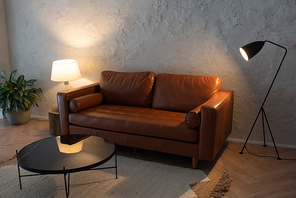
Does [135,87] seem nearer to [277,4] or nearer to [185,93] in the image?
[185,93]

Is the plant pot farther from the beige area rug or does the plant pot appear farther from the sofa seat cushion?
the beige area rug

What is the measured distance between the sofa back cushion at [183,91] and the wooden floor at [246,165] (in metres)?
0.60

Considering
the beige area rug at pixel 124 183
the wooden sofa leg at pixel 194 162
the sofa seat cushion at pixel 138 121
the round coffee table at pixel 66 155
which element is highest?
the sofa seat cushion at pixel 138 121

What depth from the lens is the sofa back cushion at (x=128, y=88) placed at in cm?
335

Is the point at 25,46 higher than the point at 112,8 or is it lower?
lower

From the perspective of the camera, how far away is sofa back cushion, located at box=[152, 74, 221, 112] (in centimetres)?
302

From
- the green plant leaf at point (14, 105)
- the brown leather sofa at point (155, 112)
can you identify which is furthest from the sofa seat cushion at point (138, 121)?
the green plant leaf at point (14, 105)

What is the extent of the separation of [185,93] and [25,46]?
291 cm

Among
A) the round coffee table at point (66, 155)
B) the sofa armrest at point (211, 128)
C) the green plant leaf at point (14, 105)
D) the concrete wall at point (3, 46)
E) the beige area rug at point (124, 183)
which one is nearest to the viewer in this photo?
the round coffee table at point (66, 155)

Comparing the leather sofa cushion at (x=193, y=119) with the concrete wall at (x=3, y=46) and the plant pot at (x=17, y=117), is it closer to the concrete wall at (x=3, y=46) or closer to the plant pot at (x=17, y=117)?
the plant pot at (x=17, y=117)

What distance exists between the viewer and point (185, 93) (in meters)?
3.10

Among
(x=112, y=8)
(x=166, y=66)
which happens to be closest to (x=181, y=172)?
(x=166, y=66)

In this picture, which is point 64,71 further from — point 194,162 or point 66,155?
point 194,162

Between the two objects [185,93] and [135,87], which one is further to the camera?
[135,87]
